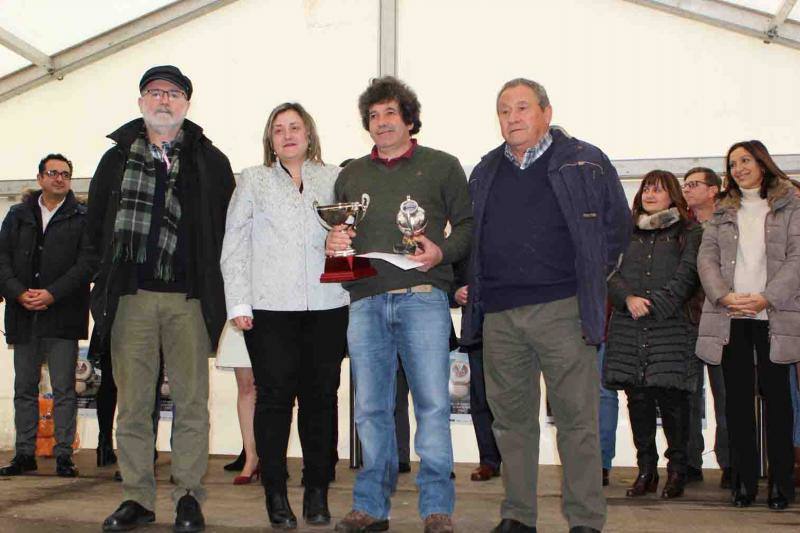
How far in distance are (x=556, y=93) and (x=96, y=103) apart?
349 centimetres

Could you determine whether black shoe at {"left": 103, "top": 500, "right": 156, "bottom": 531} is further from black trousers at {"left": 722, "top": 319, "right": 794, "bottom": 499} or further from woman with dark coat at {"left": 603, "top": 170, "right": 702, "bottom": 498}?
black trousers at {"left": 722, "top": 319, "right": 794, "bottom": 499}

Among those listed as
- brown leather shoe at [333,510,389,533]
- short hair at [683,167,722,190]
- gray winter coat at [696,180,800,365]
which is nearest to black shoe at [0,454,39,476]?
brown leather shoe at [333,510,389,533]

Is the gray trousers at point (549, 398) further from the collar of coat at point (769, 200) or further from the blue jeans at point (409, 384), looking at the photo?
the collar of coat at point (769, 200)

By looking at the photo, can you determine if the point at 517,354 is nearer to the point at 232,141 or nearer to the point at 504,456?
the point at 504,456

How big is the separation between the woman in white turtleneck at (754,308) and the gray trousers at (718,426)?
94 cm

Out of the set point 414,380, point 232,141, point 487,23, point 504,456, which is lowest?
point 504,456

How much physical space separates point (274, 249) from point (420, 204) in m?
0.62

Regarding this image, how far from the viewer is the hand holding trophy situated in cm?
341

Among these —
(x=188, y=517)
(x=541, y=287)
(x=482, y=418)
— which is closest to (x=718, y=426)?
(x=482, y=418)

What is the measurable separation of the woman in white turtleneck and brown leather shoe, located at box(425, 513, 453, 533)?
1723 millimetres

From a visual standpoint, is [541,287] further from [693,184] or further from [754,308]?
[693,184]

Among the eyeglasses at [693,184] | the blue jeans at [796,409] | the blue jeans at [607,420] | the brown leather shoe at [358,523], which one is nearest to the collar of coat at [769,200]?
the eyeglasses at [693,184]

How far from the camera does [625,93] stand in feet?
20.4

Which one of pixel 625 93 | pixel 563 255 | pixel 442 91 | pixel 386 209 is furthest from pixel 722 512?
pixel 442 91
